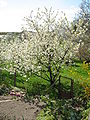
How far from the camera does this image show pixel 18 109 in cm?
787

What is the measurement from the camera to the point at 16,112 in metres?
7.54

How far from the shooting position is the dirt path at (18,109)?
23.4 ft

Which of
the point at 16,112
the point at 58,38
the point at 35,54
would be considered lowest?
the point at 16,112

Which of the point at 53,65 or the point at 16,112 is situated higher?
the point at 53,65

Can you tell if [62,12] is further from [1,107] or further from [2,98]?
[1,107]

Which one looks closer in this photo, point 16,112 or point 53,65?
point 16,112

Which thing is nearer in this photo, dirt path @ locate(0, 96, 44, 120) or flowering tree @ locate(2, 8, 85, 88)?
dirt path @ locate(0, 96, 44, 120)

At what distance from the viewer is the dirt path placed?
7.13 meters

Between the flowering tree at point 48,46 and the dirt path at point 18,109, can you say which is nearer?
the dirt path at point 18,109

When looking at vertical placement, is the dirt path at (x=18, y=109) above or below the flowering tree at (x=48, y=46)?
below

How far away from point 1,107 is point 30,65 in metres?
4.12

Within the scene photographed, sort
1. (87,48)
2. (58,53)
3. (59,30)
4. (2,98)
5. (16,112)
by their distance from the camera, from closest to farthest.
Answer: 1. (16,112)
2. (2,98)
3. (58,53)
4. (59,30)
5. (87,48)

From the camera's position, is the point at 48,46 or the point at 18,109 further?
the point at 48,46

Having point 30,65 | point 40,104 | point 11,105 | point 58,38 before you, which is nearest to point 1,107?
point 11,105
